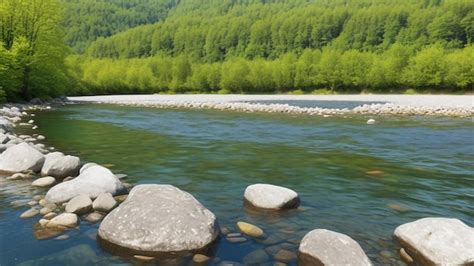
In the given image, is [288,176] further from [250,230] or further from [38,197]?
[38,197]

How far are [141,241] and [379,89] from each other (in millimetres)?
82255

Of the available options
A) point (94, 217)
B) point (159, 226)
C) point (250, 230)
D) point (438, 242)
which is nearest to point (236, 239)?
point (250, 230)

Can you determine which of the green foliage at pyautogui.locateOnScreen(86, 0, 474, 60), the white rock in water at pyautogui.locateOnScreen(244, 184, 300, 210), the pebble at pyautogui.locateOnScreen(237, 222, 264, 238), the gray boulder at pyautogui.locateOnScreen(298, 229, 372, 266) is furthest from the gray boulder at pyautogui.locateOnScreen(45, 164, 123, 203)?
the green foliage at pyautogui.locateOnScreen(86, 0, 474, 60)

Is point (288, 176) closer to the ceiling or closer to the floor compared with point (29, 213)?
closer to the floor

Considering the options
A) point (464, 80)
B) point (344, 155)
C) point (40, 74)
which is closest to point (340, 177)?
point (344, 155)

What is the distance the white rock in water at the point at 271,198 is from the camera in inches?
311

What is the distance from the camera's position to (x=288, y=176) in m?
11.0

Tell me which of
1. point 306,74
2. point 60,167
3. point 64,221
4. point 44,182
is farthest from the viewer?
point 306,74

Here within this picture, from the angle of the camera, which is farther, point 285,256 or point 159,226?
point 159,226

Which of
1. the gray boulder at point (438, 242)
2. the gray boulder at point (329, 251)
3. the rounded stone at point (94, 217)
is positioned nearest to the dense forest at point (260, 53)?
the rounded stone at point (94, 217)

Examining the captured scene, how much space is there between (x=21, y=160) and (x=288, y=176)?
7.30 metres

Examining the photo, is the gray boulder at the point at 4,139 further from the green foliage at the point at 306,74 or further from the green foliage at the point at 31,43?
the green foliage at the point at 306,74

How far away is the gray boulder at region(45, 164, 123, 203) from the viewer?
811 cm

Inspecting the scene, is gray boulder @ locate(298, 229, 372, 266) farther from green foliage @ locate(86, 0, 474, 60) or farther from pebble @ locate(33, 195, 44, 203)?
green foliage @ locate(86, 0, 474, 60)
